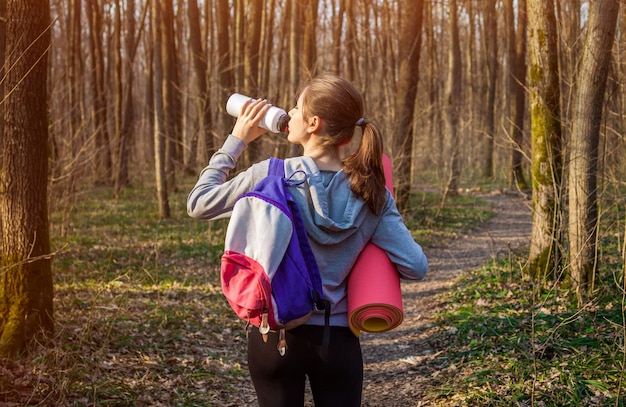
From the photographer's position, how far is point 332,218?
7.32 ft

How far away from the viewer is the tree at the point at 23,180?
493 centimetres

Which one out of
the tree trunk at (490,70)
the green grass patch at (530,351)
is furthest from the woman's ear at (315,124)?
the tree trunk at (490,70)

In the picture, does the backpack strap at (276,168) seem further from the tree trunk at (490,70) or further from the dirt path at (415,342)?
the tree trunk at (490,70)

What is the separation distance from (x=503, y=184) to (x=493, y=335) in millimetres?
19379

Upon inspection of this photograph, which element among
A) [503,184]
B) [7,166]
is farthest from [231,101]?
[503,184]

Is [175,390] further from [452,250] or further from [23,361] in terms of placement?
[452,250]

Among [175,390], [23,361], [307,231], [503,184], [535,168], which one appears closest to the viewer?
[307,231]

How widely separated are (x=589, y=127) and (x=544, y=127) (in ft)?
2.21

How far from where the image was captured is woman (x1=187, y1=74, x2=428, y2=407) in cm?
222

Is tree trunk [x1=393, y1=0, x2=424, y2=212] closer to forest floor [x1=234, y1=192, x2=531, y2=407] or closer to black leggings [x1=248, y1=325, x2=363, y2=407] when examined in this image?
forest floor [x1=234, y1=192, x2=531, y2=407]

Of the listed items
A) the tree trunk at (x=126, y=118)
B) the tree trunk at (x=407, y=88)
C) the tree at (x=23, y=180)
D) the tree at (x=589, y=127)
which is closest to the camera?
the tree at (x=23, y=180)

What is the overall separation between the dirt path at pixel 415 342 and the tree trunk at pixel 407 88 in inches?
85.7

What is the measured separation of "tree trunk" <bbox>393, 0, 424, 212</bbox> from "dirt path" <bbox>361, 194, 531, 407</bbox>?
2.18 meters

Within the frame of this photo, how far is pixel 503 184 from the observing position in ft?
79.9
